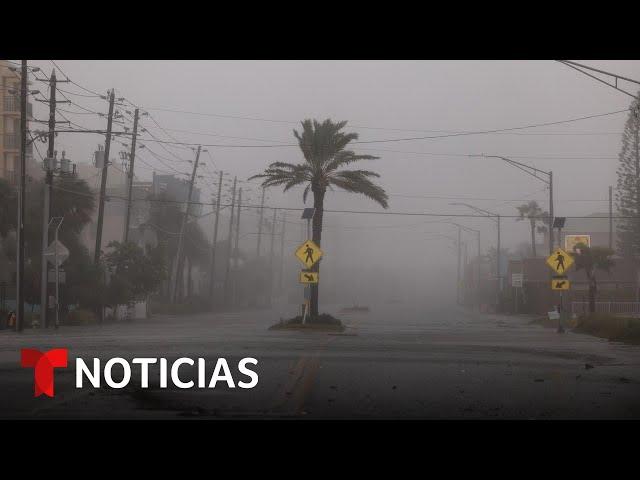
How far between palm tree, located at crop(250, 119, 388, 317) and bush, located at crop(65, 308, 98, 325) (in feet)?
43.1

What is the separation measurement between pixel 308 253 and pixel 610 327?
44.2ft

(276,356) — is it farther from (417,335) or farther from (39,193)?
(39,193)

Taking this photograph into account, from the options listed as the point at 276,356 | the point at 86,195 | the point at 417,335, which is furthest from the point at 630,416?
the point at 86,195

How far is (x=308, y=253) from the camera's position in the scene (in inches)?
1885

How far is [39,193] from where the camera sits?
61.1m

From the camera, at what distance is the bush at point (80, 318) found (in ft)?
186

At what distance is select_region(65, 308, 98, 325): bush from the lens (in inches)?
2229

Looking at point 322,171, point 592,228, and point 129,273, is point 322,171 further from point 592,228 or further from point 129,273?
point 592,228

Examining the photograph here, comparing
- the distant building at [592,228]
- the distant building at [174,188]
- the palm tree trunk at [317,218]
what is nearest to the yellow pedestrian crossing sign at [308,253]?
the palm tree trunk at [317,218]

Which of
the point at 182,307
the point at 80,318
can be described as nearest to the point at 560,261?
the point at 80,318

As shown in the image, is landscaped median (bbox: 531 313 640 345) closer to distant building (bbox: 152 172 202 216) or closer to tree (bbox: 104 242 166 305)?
tree (bbox: 104 242 166 305)
